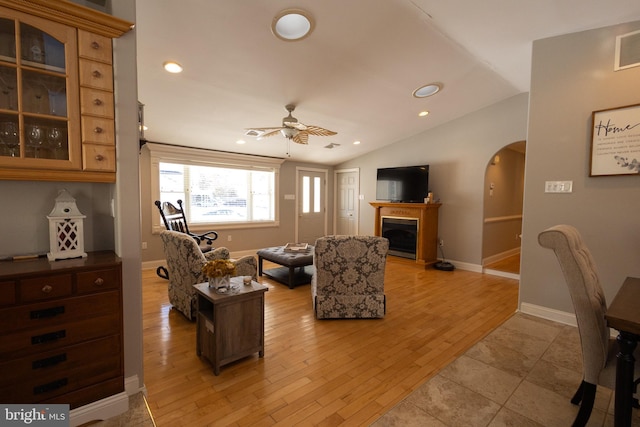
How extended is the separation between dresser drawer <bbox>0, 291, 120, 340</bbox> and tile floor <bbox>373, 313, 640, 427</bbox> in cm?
166

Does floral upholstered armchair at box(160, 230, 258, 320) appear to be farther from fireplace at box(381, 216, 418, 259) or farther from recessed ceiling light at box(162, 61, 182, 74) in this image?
fireplace at box(381, 216, 418, 259)

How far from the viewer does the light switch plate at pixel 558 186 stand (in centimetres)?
280

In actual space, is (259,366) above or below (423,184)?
below

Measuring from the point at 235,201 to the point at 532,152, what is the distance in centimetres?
507

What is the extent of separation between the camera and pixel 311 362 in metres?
A: 2.26

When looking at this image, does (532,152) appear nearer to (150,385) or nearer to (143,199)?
(150,385)

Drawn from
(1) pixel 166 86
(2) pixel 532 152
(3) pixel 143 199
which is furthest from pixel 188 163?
(2) pixel 532 152

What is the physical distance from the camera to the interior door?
23.6 feet

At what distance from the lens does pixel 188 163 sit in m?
5.32

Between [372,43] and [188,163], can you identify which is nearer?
[372,43]

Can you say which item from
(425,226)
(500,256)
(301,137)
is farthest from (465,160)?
(301,137)

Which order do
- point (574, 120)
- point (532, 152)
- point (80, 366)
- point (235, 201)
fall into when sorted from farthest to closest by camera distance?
point (235, 201) < point (532, 152) < point (574, 120) < point (80, 366)

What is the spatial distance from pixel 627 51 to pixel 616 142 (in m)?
0.76

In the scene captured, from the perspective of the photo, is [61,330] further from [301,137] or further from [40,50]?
[301,137]
